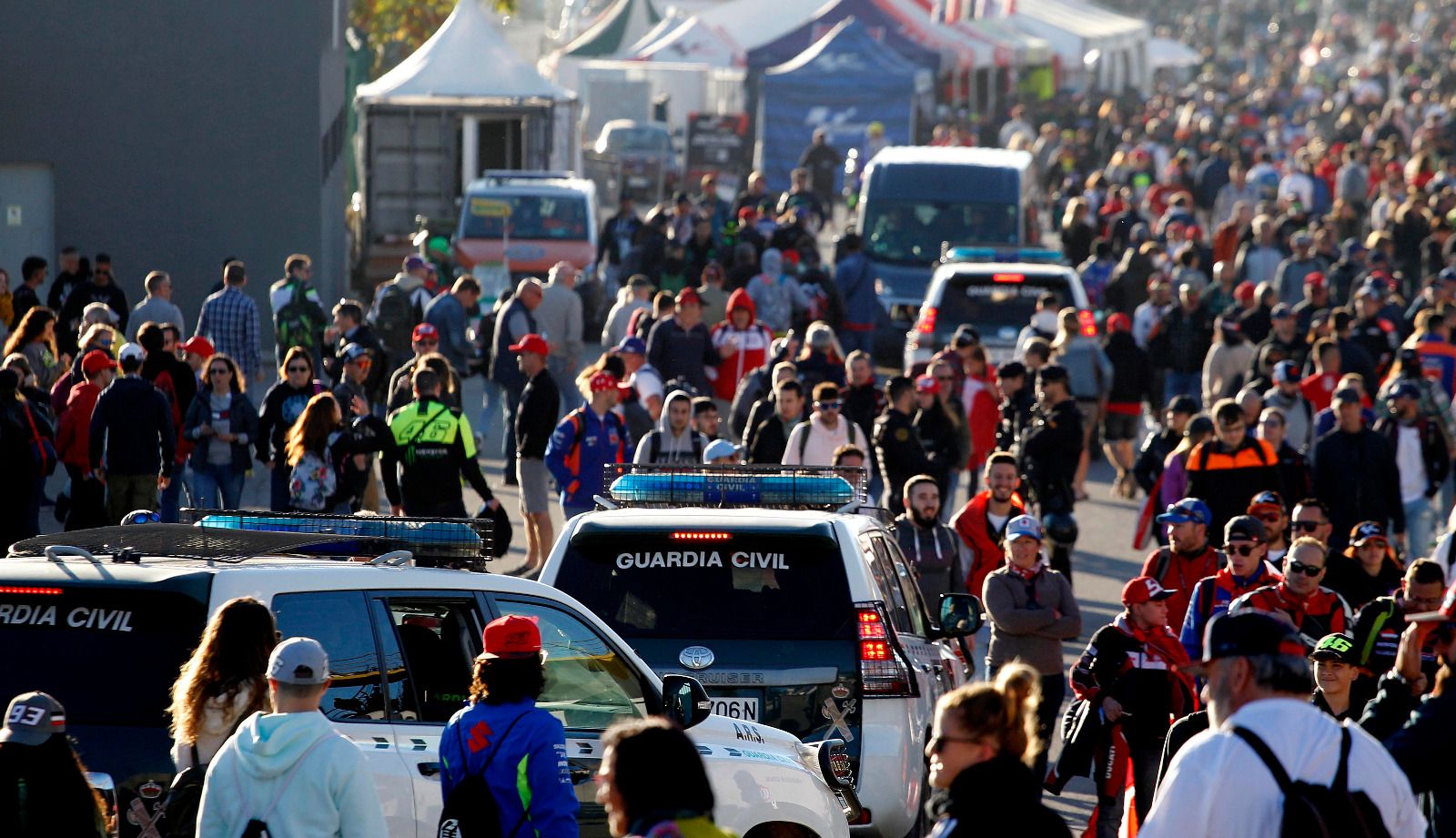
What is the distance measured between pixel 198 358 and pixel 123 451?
1835 millimetres

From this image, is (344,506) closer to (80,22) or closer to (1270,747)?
(1270,747)

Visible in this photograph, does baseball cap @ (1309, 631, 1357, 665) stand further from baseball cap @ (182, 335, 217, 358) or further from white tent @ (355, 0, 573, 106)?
white tent @ (355, 0, 573, 106)

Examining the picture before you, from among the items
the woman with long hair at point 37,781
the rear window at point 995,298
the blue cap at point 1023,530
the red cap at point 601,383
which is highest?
the woman with long hair at point 37,781

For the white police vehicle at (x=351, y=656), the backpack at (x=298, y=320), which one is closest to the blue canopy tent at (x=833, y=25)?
the backpack at (x=298, y=320)

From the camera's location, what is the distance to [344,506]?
42.5 feet

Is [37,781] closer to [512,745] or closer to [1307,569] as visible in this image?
[512,745]

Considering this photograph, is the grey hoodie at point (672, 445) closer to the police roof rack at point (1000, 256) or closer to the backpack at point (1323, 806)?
the backpack at point (1323, 806)

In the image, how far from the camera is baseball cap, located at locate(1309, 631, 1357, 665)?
7.22 m

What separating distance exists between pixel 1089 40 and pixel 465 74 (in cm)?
3009

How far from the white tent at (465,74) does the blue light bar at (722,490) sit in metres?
23.1

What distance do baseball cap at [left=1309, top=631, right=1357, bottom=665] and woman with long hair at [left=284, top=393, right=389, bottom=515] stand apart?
6696mm

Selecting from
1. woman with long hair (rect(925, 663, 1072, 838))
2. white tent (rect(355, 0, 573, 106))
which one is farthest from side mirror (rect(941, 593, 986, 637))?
white tent (rect(355, 0, 573, 106))

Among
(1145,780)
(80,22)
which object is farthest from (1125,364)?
(80,22)

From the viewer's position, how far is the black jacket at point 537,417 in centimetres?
1455
